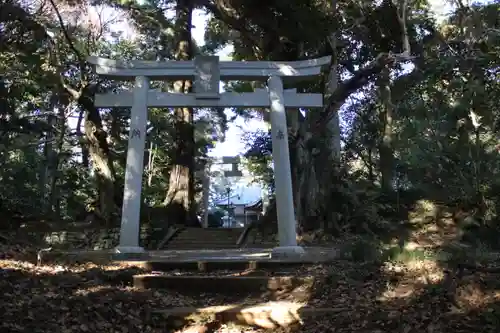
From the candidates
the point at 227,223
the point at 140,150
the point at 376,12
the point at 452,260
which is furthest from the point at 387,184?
the point at 227,223

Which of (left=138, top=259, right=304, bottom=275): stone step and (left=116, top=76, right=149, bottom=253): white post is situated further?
(left=116, top=76, right=149, bottom=253): white post

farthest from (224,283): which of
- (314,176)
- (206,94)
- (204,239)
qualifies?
(204,239)

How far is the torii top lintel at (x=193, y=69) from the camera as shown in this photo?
410 inches

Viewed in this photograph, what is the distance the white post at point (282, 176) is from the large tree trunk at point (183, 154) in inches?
341

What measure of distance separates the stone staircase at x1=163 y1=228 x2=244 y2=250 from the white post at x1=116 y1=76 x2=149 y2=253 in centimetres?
469

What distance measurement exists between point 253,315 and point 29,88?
506 inches

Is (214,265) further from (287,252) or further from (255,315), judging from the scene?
(255,315)

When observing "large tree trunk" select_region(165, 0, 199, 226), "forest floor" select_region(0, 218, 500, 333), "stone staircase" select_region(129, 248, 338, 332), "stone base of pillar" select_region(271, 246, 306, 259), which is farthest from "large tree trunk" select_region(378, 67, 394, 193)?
"forest floor" select_region(0, 218, 500, 333)

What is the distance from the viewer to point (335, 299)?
19.8ft

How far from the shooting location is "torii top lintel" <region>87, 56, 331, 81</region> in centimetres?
1042

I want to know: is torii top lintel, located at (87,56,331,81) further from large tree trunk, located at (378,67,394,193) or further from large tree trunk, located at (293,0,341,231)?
large tree trunk, located at (378,67,394,193)

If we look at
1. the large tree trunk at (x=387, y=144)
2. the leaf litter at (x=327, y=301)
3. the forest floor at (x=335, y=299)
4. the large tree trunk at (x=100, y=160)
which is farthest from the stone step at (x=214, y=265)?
the large tree trunk at (x=387, y=144)

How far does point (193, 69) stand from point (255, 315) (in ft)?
20.7

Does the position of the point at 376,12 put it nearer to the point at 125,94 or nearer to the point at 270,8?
the point at 270,8
